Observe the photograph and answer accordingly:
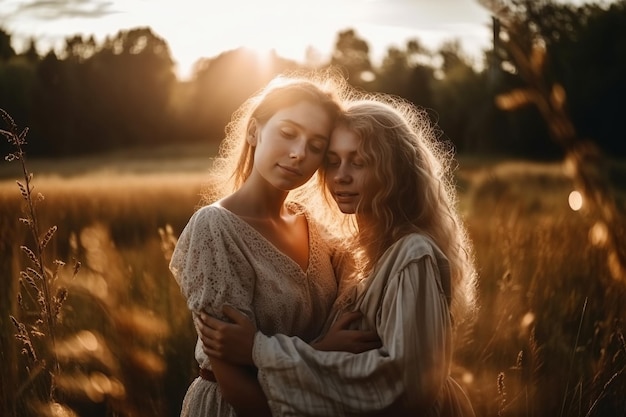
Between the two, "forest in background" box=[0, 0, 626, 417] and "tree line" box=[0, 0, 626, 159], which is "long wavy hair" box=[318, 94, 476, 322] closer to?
"forest in background" box=[0, 0, 626, 417]

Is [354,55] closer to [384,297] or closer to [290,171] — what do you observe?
[290,171]

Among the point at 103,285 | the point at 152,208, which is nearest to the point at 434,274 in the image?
the point at 103,285

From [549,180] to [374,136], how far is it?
10304 mm

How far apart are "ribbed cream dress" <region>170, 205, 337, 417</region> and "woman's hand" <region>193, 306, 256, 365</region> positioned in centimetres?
4

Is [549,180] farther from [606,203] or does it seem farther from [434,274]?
[606,203]

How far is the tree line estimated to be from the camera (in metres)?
10.7

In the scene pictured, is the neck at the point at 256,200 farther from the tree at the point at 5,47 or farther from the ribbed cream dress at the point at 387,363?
the tree at the point at 5,47

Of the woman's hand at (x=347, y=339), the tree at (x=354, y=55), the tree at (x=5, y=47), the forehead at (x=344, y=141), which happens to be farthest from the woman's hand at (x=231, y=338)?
the tree at (x=354, y=55)

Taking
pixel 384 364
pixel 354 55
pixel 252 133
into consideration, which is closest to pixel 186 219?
pixel 252 133

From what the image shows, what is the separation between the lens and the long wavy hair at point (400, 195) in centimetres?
247

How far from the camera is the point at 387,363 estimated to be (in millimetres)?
2145

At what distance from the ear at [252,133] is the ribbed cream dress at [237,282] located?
1.21 feet

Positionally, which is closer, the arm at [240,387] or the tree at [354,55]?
the arm at [240,387]

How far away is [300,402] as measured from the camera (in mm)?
2199
